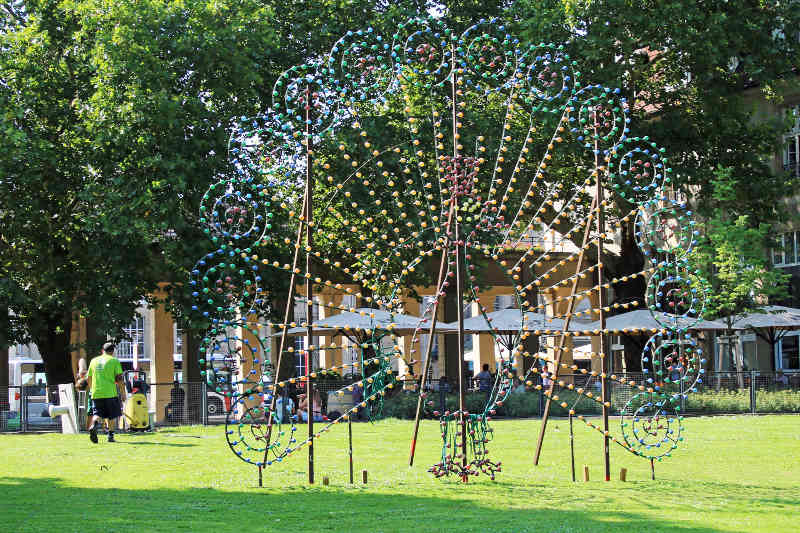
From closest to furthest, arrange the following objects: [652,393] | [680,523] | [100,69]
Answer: [680,523]
[652,393]
[100,69]

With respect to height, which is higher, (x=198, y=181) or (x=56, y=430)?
(x=198, y=181)

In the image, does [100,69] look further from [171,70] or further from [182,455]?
[182,455]

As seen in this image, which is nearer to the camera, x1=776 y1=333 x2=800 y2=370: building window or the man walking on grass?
the man walking on grass

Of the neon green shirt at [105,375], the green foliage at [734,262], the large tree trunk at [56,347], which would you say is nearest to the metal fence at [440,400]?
the large tree trunk at [56,347]

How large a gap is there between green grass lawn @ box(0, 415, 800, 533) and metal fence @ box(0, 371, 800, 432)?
653 centimetres

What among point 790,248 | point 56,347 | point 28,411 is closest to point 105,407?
point 28,411

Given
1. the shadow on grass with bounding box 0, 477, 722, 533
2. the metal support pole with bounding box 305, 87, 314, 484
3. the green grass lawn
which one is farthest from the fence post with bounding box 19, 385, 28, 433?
the metal support pole with bounding box 305, 87, 314, 484

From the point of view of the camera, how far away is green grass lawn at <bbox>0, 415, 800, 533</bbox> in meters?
9.84

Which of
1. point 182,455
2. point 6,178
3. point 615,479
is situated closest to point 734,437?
point 615,479

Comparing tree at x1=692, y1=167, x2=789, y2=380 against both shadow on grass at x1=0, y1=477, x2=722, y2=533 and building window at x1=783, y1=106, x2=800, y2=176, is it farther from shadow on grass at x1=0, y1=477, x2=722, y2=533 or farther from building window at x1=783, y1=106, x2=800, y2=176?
shadow on grass at x1=0, y1=477, x2=722, y2=533

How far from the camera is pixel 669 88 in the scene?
125 feet

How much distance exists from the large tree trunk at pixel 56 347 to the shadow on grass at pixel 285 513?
18.9m

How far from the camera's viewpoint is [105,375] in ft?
65.0

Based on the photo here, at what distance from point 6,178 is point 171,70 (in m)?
4.88
